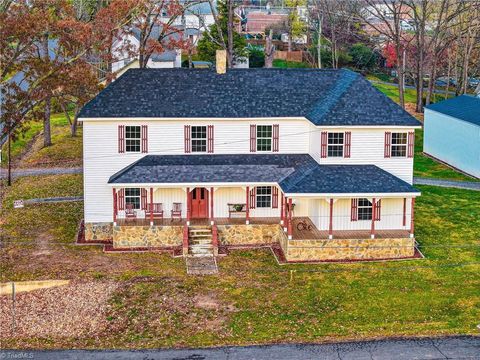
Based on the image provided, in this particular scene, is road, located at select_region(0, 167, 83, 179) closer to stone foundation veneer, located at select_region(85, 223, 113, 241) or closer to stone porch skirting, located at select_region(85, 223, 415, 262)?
stone foundation veneer, located at select_region(85, 223, 113, 241)

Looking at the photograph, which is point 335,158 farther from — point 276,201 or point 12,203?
point 12,203

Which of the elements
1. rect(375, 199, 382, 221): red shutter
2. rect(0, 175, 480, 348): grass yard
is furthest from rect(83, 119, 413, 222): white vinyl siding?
rect(0, 175, 480, 348): grass yard

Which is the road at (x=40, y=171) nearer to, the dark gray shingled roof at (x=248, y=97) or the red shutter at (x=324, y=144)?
the dark gray shingled roof at (x=248, y=97)

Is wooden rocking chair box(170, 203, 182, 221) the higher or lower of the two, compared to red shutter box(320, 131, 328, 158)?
lower

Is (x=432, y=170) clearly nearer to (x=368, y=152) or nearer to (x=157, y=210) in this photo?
(x=368, y=152)

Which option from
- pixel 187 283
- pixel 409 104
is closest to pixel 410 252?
pixel 187 283

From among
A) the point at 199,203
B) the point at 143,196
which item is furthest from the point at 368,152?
the point at 143,196
